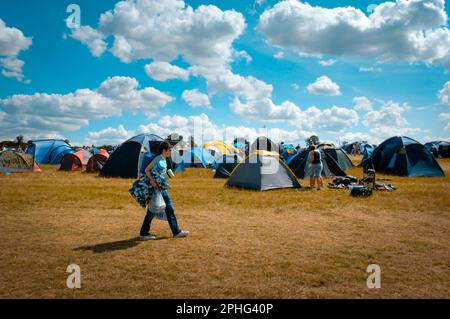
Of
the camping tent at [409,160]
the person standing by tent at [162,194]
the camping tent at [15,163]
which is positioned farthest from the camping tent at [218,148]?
the person standing by tent at [162,194]

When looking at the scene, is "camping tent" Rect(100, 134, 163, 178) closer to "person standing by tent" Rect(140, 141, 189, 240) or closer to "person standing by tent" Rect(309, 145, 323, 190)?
"person standing by tent" Rect(309, 145, 323, 190)

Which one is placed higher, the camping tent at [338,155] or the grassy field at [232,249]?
the camping tent at [338,155]

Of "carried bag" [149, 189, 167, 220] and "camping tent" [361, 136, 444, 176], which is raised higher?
"camping tent" [361, 136, 444, 176]

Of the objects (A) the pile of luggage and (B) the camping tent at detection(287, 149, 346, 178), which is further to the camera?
(B) the camping tent at detection(287, 149, 346, 178)

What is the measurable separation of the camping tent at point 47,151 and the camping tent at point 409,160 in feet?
103

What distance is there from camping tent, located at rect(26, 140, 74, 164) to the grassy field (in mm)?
24715

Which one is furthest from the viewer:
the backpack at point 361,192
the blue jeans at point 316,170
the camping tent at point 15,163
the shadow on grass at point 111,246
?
the camping tent at point 15,163

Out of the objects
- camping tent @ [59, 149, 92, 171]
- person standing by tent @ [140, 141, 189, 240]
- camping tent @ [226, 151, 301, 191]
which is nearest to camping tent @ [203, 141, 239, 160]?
camping tent @ [59, 149, 92, 171]

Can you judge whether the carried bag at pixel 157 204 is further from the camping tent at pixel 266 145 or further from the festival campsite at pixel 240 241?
the camping tent at pixel 266 145

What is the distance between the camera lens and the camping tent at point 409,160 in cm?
2124

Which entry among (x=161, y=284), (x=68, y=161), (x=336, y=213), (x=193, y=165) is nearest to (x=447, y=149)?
(x=193, y=165)

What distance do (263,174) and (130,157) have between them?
9.98m

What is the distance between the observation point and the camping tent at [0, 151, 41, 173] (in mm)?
24500
